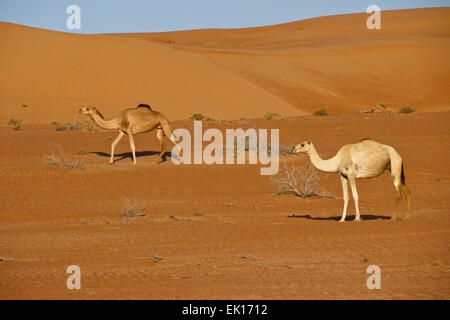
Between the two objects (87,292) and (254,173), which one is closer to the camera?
(87,292)

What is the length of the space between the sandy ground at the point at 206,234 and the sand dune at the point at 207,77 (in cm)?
1767

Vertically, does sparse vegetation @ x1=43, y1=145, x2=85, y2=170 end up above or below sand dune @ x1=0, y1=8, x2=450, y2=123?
below

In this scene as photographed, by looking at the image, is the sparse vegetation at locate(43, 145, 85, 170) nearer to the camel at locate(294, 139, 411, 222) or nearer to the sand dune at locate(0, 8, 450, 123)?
the camel at locate(294, 139, 411, 222)

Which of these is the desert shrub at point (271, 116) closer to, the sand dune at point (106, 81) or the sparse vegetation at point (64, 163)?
the sand dune at point (106, 81)

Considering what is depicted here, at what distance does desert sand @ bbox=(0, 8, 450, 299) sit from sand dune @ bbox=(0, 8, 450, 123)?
160 mm

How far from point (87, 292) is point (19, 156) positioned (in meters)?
14.9

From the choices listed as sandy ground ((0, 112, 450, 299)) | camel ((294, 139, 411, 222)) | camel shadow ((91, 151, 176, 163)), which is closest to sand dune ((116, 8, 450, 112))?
camel shadow ((91, 151, 176, 163))

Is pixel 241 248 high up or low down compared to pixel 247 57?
down

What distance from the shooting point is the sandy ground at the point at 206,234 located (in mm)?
7652

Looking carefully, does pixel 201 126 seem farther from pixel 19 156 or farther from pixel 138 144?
pixel 19 156

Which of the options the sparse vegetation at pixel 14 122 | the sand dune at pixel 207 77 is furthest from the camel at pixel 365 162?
the sand dune at pixel 207 77

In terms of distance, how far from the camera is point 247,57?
2366 inches

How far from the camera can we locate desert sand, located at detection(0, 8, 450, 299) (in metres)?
7.96

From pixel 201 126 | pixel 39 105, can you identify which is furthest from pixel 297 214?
pixel 39 105
